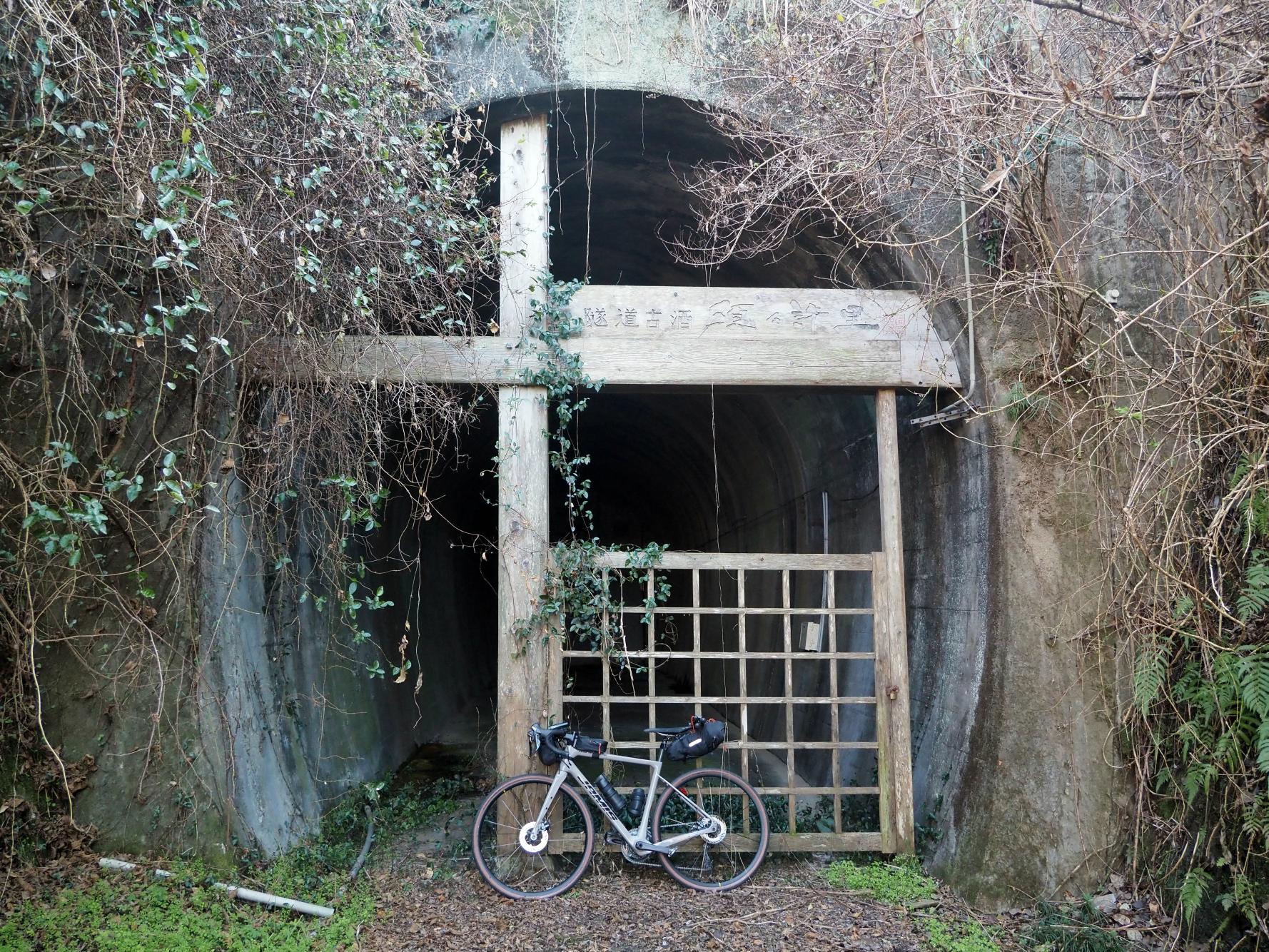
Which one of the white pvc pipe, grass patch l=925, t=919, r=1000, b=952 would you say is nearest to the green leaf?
grass patch l=925, t=919, r=1000, b=952

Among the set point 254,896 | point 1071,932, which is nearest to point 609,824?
point 254,896

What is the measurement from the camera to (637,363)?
533 centimetres

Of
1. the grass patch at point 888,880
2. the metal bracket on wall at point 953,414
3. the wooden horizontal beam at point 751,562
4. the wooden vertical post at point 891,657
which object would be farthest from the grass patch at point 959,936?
the metal bracket on wall at point 953,414

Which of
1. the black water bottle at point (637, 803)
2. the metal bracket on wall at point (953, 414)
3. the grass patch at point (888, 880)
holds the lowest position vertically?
the grass patch at point (888, 880)

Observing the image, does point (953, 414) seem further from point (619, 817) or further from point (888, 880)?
point (619, 817)

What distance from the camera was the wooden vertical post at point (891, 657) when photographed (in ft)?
16.9

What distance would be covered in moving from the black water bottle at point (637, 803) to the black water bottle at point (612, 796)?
5 cm

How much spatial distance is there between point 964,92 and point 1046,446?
2018 mm

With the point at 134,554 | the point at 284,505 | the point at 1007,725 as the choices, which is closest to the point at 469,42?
the point at 284,505

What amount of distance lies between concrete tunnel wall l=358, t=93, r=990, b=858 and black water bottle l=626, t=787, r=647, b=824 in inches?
72.1

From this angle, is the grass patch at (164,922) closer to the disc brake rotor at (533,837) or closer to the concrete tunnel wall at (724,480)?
the disc brake rotor at (533,837)

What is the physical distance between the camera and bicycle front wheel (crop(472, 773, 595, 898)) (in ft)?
15.6

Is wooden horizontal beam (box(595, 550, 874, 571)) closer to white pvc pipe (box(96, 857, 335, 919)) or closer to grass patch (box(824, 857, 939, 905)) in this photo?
grass patch (box(824, 857, 939, 905))

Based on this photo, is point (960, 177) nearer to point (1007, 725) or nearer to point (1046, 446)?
point (1046, 446)
